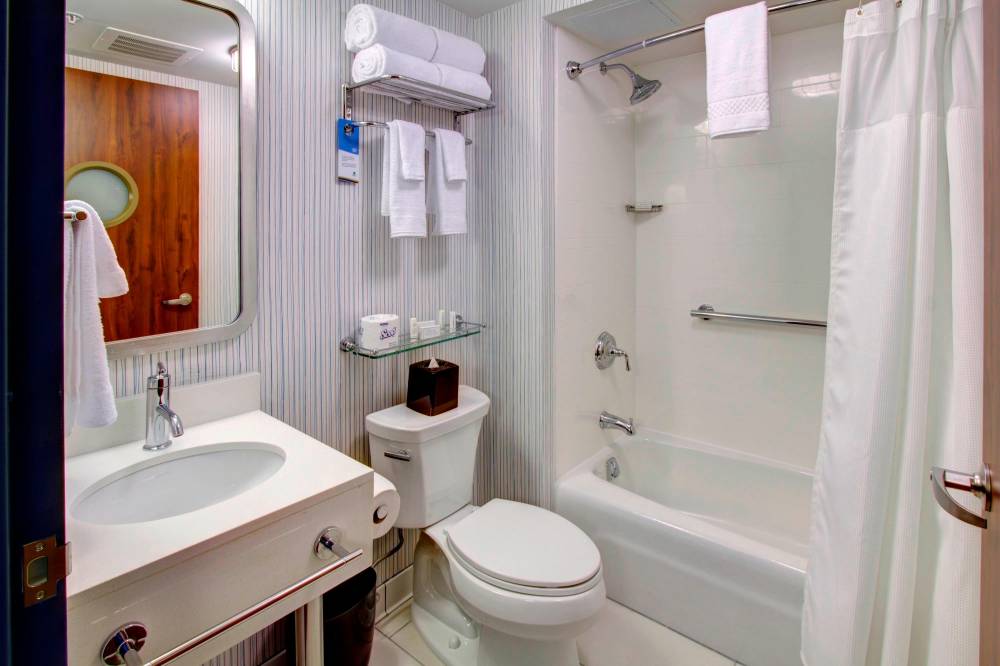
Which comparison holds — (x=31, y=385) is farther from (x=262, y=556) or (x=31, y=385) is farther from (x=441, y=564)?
(x=441, y=564)

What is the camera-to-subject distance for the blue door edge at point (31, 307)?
0.47 m

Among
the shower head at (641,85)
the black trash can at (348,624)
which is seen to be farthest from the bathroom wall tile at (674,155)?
the black trash can at (348,624)

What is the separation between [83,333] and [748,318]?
88.8 inches

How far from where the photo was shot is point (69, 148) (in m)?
1.17

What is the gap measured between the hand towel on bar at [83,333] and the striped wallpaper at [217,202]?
369 millimetres

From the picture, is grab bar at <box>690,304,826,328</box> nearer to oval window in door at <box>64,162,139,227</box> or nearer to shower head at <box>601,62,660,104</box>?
shower head at <box>601,62,660,104</box>

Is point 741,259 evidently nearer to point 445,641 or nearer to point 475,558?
point 475,558

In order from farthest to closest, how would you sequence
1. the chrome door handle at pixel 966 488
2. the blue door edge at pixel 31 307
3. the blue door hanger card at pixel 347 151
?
the blue door hanger card at pixel 347 151, the chrome door handle at pixel 966 488, the blue door edge at pixel 31 307

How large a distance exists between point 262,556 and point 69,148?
0.98 meters

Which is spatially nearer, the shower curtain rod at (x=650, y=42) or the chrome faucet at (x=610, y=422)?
the shower curtain rod at (x=650, y=42)

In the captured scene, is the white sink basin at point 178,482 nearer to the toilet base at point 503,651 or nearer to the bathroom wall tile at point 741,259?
the toilet base at point 503,651

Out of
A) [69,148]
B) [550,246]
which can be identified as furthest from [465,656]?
[69,148]

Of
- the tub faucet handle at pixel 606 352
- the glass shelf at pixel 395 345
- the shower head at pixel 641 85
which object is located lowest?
the tub faucet handle at pixel 606 352

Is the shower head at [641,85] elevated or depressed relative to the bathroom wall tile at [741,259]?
elevated
